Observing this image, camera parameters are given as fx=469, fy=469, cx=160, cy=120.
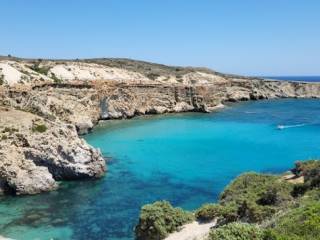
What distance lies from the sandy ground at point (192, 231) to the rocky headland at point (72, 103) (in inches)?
638

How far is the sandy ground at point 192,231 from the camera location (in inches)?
768

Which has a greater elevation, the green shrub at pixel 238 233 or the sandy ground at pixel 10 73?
the sandy ground at pixel 10 73

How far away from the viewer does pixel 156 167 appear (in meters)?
42.1

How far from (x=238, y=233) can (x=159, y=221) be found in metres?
7.02

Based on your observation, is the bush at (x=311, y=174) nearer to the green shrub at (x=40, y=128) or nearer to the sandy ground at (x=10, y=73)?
the green shrub at (x=40, y=128)

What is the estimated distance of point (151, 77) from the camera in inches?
4208

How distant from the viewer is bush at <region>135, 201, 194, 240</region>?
20.8m

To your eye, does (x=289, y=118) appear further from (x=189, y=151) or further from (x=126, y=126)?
(x=189, y=151)

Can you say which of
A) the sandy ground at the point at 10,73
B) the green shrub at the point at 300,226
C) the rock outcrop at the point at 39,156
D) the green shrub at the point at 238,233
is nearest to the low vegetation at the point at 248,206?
the green shrub at the point at 300,226

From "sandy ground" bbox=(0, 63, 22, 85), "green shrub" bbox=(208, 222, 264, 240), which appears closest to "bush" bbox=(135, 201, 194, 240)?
"green shrub" bbox=(208, 222, 264, 240)

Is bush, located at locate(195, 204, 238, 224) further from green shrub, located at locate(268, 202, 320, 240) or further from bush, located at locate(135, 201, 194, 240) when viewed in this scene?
green shrub, located at locate(268, 202, 320, 240)

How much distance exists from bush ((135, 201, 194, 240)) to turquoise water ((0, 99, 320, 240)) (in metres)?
4.46

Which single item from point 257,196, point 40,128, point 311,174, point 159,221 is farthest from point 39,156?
point 311,174

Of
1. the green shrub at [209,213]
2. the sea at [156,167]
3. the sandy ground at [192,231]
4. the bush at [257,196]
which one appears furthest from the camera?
the sea at [156,167]
